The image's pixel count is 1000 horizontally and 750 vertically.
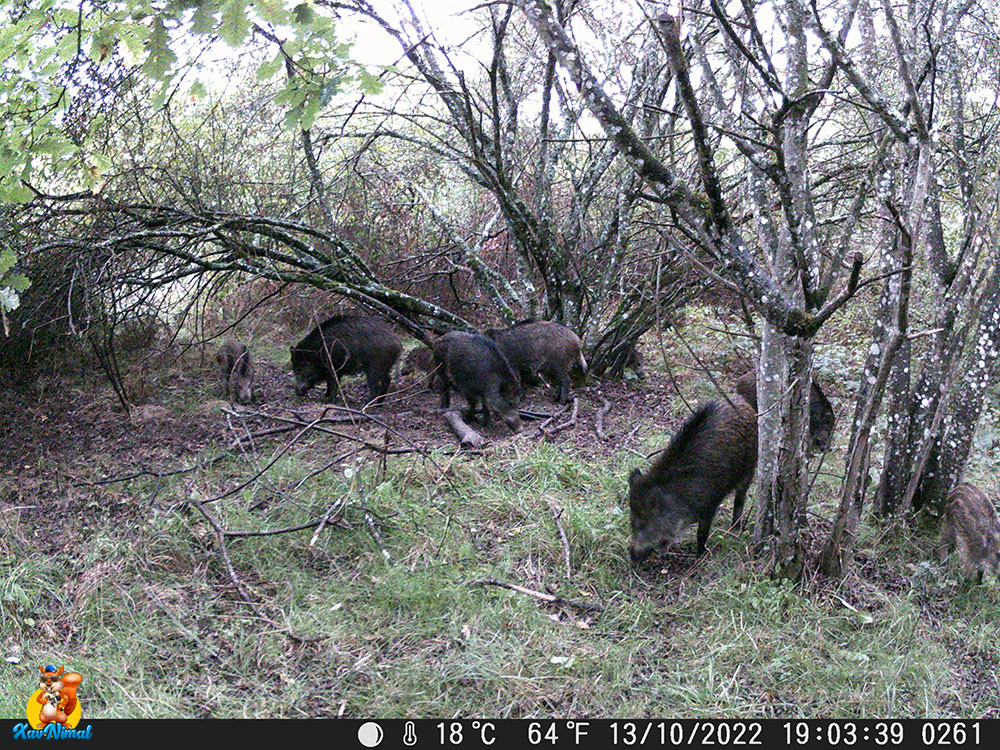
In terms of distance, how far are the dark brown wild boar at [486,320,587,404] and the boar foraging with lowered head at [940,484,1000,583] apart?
370 cm

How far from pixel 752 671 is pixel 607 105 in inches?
116

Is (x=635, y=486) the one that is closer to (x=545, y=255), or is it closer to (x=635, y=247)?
(x=545, y=255)

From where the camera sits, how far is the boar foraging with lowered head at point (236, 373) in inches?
299

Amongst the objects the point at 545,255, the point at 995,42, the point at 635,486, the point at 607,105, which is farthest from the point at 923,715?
the point at 545,255

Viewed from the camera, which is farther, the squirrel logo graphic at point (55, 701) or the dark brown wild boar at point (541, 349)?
the dark brown wild boar at point (541, 349)

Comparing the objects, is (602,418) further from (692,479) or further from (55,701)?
(55,701)

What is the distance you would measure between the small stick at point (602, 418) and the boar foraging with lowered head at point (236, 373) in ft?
10.8

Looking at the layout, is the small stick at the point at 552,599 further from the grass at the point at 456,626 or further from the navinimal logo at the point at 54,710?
the navinimal logo at the point at 54,710

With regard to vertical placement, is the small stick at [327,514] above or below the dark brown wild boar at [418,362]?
below

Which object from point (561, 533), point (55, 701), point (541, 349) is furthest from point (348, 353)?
point (55, 701)

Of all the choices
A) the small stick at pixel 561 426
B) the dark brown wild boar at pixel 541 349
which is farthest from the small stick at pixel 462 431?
the dark brown wild boar at pixel 541 349

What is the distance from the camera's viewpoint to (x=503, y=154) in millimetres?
8211

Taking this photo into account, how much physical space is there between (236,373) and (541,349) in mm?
2914
